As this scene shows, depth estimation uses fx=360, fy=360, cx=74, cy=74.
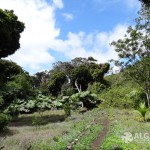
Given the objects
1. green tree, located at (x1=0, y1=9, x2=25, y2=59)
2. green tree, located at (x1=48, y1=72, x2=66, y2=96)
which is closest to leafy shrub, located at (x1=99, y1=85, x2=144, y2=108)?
green tree, located at (x1=48, y1=72, x2=66, y2=96)

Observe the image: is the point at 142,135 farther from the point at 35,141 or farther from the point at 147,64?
the point at 147,64

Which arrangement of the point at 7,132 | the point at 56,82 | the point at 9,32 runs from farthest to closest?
the point at 56,82 < the point at 9,32 < the point at 7,132

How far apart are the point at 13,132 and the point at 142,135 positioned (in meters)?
7.59

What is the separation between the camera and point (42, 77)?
66.4m

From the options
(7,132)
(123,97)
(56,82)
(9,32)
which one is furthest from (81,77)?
(7,132)

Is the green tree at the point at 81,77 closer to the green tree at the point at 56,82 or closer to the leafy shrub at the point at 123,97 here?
the green tree at the point at 56,82

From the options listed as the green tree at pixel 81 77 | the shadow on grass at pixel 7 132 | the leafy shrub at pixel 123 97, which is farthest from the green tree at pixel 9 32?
the green tree at pixel 81 77

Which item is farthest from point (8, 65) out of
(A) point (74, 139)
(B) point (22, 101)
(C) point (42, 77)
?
(C) point (42, 77)

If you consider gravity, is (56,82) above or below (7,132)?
above

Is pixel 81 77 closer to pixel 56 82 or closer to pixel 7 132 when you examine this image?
pixel 56 82

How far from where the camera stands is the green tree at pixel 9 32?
103 ft

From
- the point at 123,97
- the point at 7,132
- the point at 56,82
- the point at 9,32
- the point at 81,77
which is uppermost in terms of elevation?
the point at 81,77

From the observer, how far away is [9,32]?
32344mm

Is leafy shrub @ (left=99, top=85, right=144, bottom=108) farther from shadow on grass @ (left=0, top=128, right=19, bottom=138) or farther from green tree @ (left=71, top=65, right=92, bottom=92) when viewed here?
shadow on grass @ (left=0, top=128, right=19, bottom=138)
